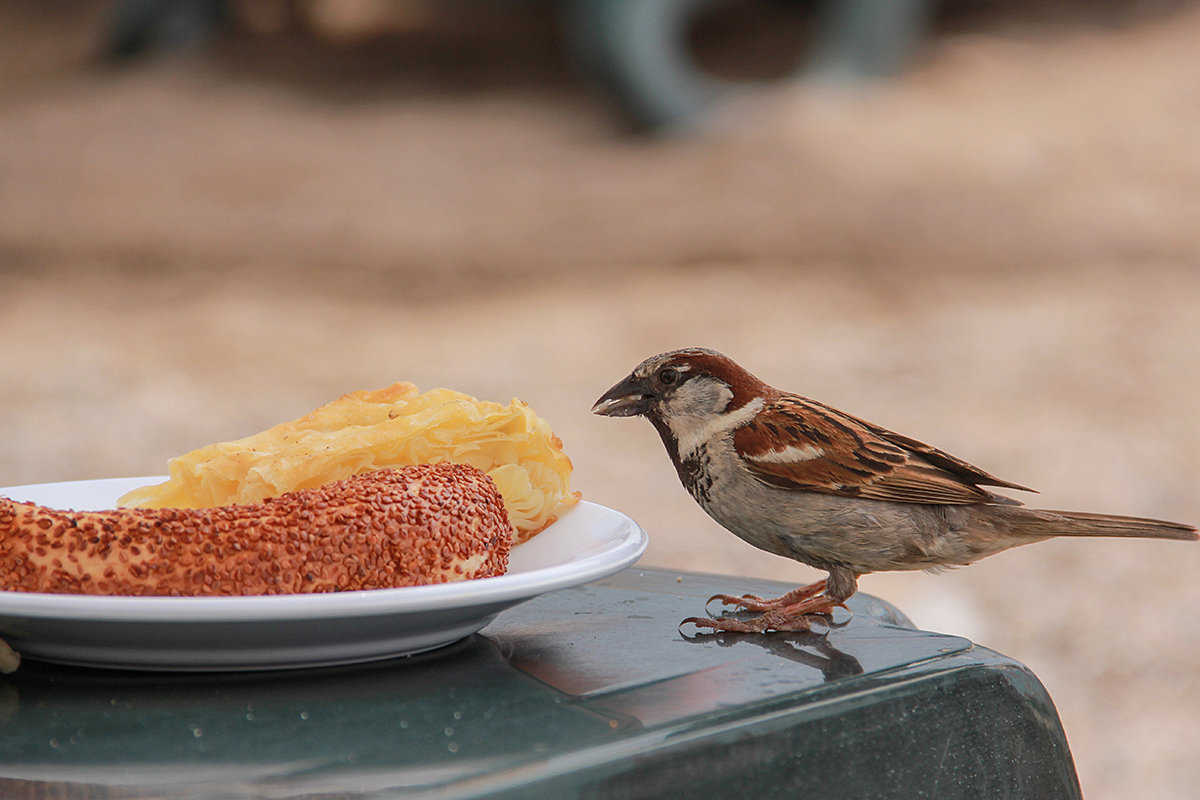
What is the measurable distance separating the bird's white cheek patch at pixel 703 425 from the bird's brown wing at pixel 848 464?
2 cm

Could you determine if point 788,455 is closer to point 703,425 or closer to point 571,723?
point 703,425

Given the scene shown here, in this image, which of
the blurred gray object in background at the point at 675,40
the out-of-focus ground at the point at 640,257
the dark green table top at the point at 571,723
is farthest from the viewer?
the blurred gray object in background at the point at 675,40

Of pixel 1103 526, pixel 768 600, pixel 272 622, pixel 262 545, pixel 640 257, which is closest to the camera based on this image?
pixel 272 622

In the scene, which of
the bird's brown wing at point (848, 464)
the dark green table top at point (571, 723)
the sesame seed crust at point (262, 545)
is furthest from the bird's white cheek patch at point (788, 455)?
the sesame seed crust at point (262, 545)

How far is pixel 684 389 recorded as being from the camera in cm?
159

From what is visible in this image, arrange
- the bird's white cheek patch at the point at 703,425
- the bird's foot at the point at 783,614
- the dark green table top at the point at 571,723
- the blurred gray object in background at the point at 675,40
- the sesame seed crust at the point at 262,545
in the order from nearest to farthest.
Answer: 1. the dark green table top at the point at 571,723
2. the sesame seed crust at the point at 262,545
3. the bird's foot at the point at 783,614
4. the bird's white cheek patch at the point at 703,425
5. the blurred gray object in background at the point at 675,40

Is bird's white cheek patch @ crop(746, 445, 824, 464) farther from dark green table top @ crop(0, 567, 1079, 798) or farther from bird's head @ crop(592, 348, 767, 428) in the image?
dark green table top @ crop(0, 567, 1079, 798)

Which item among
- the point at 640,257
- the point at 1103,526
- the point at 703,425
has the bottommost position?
the point at 640,257

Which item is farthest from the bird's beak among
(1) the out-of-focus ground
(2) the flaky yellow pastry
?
(1) the out-of-focus ground

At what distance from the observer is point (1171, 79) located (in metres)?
13.1

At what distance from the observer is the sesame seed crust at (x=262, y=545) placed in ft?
3.76

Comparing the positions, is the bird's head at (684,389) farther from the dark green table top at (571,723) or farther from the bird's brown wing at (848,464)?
the dark green table top at (571,723)

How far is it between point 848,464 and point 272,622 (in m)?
0.74

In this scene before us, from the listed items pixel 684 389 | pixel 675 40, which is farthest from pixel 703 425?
pixel 675 40
